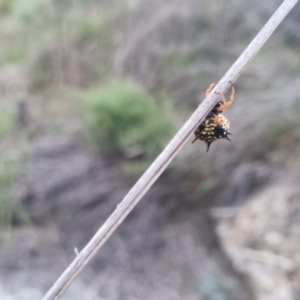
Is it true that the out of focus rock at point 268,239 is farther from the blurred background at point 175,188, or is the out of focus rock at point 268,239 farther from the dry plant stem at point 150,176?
the dry plant stem at point 150,176

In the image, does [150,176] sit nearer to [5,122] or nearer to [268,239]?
[268,239]

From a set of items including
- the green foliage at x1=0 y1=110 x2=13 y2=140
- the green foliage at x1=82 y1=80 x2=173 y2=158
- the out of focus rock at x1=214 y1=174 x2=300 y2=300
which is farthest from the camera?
the green foliage at x1=0 y1=110 x2=13 y2=140

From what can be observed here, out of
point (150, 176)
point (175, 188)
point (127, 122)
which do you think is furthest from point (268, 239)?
point (150, 176)

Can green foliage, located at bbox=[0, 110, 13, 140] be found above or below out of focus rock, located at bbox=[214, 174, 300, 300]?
above

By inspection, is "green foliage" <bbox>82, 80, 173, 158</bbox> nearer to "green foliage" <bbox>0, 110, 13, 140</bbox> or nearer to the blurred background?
the blurred background

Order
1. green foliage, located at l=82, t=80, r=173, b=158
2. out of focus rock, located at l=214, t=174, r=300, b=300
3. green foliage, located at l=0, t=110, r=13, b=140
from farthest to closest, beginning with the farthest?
green foliage, located at l=0, t=110, r=13, b=140, green foliage, located at l=82, t=80, r=173, b=158, out of focus rock, located at l=214, t=174, r=300, b=300

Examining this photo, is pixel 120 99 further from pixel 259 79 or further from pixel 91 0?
pixel 91 0

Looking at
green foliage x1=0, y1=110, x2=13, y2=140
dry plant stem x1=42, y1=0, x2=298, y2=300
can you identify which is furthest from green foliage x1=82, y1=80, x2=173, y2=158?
dry plant stem x1=42, y1=0, x2=298, y2=300

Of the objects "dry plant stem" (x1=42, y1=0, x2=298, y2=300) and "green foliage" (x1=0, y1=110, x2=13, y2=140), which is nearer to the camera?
"dry plant stem" (x1=42, y1=0, x2=298, y2=300)

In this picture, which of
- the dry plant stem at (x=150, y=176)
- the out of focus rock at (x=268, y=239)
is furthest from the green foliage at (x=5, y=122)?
the dry plant stem at (x=150, y=176)
